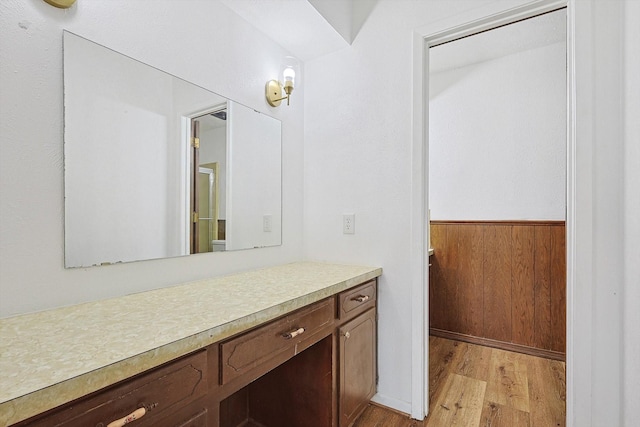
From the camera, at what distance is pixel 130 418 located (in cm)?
69

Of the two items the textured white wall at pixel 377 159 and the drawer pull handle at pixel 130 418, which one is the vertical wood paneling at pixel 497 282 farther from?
the drawer pull handle at pixel 130 418

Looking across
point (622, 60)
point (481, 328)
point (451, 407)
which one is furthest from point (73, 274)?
point (481, 328)

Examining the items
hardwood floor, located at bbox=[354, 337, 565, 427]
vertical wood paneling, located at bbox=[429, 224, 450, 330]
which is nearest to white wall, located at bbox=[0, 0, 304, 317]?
hardwood floor, located at bbox=[354, 337, 565, 427]

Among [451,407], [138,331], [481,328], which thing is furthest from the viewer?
[481,328]

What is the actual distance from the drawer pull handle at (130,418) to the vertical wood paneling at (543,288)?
2.79 meters

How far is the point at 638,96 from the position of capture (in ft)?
3.86

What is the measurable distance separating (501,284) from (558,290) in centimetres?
38

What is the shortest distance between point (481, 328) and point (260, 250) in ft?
6.88

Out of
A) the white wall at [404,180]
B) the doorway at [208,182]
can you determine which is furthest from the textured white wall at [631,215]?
the doorway at [208,182]

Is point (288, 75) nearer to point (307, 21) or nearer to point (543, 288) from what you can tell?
point (307, 21)

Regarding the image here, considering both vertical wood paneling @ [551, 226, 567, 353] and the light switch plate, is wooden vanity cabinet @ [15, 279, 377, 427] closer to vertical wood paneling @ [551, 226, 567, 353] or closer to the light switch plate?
the light switch plate

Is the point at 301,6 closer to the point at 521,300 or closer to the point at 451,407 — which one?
the point at 451,407

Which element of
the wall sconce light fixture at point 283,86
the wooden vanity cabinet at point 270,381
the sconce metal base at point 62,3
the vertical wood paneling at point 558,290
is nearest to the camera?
the wooden vanity cabinet at point 270,381

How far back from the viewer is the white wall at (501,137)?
261cm
